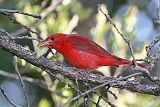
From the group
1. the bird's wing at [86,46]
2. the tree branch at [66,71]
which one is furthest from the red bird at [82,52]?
the tree branch at [66,71]

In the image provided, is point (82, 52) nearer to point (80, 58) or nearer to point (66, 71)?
point (80, 58)

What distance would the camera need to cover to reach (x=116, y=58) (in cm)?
400

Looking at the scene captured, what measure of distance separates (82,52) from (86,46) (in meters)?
0.06

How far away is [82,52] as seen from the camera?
13.9ft

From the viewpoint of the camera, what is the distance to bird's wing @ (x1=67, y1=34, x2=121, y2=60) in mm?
4121

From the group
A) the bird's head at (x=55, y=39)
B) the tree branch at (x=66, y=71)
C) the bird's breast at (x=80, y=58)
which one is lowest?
the tree branch at (x=66, y=71)

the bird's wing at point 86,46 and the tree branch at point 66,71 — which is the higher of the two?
the bird's wing at point 86,46

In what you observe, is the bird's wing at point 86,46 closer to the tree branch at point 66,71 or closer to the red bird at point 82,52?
the red bird at point 82,52

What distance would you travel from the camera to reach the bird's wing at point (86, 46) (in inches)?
162

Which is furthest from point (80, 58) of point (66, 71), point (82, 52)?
point (66, 71)

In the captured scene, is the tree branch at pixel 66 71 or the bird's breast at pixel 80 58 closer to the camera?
the tree branch at pixel 66 71

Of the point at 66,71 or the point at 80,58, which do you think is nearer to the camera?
the point at 66,71

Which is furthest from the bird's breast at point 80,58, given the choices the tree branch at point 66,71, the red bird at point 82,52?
the tree branch at point 66,71

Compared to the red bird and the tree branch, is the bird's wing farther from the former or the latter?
the tree branch
